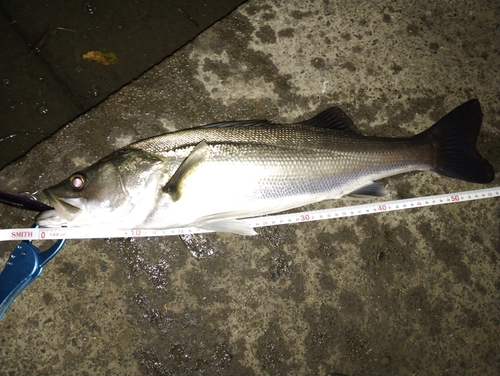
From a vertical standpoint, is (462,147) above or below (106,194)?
below

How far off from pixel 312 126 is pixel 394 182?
91 cm

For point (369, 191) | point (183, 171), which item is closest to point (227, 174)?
point (183, 171)

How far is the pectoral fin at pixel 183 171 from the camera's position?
7.02ft

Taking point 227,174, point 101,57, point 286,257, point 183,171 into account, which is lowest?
point 286,257

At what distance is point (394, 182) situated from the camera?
285cm

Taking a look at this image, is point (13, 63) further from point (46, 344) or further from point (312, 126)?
point (312, 126)

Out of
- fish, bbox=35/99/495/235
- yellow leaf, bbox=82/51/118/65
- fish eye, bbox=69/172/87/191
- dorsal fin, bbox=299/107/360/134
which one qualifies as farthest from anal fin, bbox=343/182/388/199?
yellow leaf, bbox=82/51/118/65

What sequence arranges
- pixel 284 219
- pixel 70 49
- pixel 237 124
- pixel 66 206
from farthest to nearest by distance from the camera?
pixel 70 49
pixel 284 219
pixel 237 124
pixel 66 206

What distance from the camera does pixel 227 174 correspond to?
2209 mm

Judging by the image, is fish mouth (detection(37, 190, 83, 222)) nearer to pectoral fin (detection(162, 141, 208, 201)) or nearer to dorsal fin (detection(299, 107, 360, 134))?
pectoral fin (detection(162, 141, 208, 201))

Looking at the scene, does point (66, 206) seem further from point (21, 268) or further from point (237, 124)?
point (237, 124)

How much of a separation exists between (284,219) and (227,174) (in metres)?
0.67

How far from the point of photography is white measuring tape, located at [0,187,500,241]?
7.98ft

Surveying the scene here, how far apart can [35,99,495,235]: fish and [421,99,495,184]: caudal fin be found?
0.13 metres
